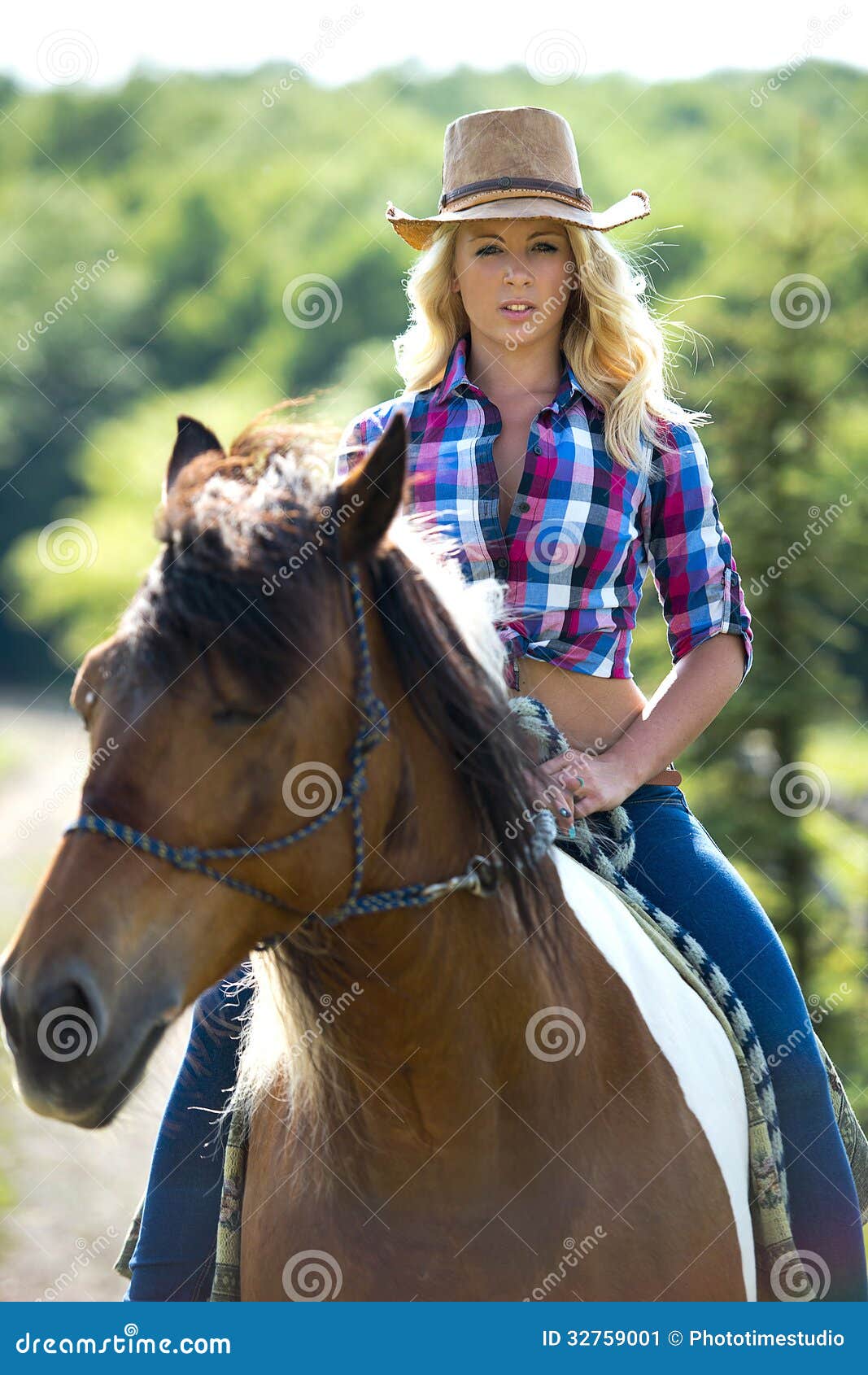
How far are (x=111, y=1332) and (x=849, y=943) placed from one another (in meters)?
7.43

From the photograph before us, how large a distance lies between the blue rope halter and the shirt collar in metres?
1.40

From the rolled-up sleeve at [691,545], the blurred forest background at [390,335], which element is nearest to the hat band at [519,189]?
the blurred forest background at [390,335]

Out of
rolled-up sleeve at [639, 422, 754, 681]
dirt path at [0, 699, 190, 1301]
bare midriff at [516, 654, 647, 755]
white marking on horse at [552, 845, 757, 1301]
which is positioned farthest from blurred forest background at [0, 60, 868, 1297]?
dirt path at [0, 699, 190, 1301]

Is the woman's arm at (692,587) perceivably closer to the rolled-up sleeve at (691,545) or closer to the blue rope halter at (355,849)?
the rolled-up sleeve at (691,545)

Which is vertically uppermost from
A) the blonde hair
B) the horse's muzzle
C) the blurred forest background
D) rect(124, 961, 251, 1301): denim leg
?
the blurred forest background

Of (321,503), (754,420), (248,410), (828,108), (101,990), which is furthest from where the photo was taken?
(828,108)

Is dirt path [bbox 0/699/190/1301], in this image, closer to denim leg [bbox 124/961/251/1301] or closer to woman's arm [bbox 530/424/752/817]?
denim leg [bbox 124/961/251/1301]

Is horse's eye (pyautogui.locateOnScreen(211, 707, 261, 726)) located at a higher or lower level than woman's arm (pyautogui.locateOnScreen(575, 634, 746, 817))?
lower

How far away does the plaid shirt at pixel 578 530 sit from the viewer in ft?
10.6

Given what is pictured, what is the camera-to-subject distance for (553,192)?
339cm

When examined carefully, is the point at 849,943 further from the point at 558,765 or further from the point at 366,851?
the point at 366,851

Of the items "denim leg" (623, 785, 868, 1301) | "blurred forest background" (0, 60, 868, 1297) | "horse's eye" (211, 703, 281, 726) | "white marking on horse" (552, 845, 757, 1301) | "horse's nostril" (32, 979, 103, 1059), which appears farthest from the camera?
"blurred forest background" (0, 60, 868, 1297)

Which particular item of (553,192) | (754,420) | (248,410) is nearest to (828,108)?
(248,410)

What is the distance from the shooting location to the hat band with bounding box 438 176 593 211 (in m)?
3.38
